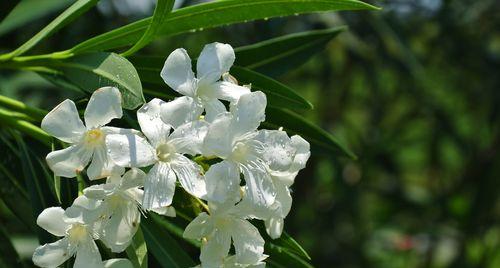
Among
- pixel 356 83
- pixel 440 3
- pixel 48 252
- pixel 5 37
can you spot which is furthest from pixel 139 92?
pixel 356 83

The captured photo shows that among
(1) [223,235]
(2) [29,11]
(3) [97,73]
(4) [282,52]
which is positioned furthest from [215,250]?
(2) [29,11]

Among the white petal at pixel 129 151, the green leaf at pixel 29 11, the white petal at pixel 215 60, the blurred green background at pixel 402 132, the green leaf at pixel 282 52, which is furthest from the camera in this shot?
the blurred green background at pixel 402 132

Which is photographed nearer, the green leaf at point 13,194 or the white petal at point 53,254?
the white petal at point 53,254

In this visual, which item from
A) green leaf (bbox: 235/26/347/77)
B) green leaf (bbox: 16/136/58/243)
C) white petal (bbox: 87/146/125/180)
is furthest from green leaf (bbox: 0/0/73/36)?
white petal (bbox: 87/146/125/180)

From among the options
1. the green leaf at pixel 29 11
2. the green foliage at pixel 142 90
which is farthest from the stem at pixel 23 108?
the green leaf at pixel 29 11

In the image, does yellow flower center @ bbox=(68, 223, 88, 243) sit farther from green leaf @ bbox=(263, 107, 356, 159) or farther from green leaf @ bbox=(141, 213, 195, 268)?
green leaf @ bbox=(263, 107, 356, 159)

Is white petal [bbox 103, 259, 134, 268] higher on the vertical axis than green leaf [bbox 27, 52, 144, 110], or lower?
lower

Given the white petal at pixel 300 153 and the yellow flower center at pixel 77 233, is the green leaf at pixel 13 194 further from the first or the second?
the white petal at pixel 300 153
